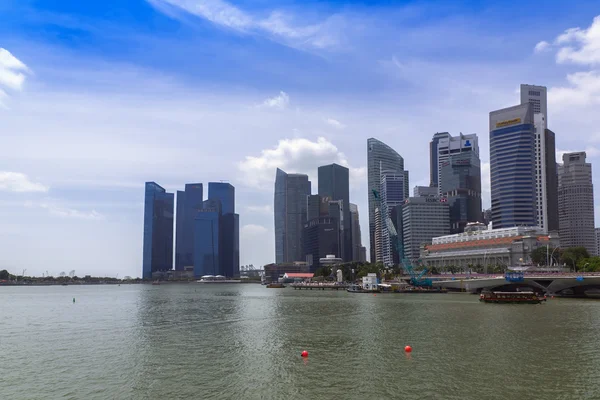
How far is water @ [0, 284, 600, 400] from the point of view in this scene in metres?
46.4

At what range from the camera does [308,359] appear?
→ 59938 millimetres

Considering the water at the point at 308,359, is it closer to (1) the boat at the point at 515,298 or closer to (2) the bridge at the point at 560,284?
(1) the boat at the point at 515,298

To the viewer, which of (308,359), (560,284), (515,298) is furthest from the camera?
(560,284)

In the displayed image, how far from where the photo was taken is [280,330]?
286 ft

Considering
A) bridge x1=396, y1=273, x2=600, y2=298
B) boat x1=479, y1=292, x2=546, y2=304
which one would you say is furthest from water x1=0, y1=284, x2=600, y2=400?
bridge x1=396, y1=273, x2=600, y2=298

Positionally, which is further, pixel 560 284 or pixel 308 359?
pixel 560 284

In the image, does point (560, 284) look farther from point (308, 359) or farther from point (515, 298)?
point (308, 359)

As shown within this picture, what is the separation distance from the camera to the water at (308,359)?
4638 centimetres

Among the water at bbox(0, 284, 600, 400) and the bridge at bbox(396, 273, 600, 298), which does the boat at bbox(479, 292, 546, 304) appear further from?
the water at bbox(0, 284, 600, 400)

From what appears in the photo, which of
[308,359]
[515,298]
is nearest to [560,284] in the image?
[515,298]

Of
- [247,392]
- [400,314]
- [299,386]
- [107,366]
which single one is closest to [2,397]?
[107,366]

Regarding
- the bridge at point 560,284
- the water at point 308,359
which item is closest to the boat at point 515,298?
the bridge at point 560,284

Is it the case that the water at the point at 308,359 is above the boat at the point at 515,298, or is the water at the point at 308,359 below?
above

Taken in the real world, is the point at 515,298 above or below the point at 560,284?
below
